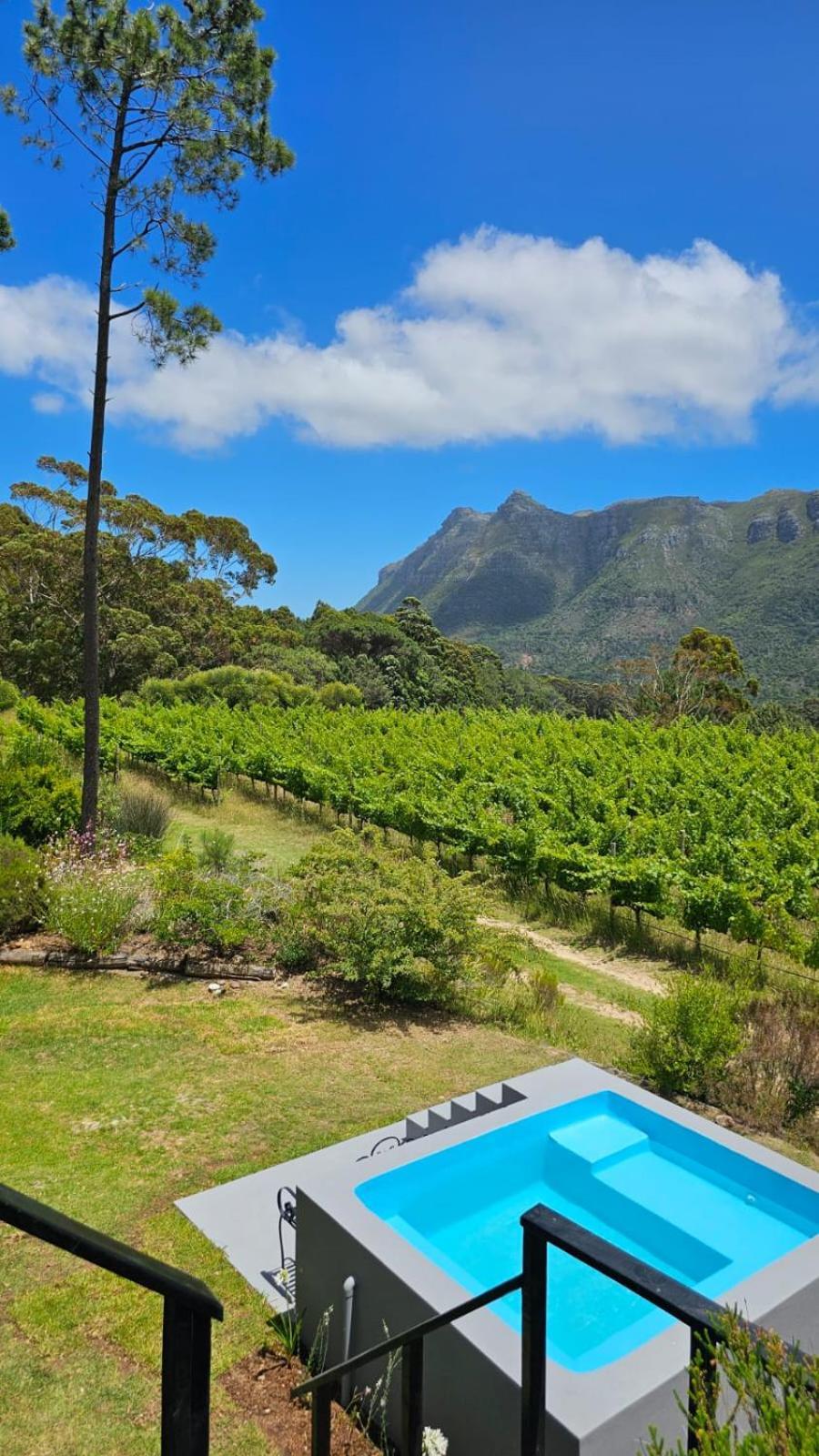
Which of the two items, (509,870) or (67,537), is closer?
(509,870)

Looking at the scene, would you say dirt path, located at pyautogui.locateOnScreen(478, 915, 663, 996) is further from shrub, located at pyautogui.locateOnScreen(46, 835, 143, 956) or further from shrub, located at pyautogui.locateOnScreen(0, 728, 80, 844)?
shrub, located at pyautogui.locateOnScreen(0, 728, 80, 844)

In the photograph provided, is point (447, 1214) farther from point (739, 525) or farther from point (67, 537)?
point (739, 525)

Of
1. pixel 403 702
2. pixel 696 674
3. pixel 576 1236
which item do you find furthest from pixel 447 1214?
pixel 696 674

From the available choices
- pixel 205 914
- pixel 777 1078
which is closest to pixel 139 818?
pixel 205 914

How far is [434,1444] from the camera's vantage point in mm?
3389

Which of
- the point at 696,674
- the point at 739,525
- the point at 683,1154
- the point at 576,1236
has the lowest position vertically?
the point at 683,1154

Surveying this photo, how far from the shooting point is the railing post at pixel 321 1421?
246 cm

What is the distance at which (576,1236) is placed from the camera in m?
1.42

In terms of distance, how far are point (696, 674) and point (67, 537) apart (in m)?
31.0

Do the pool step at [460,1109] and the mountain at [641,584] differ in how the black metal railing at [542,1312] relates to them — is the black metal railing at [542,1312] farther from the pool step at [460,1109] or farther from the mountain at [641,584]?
the mountain at [641,584]

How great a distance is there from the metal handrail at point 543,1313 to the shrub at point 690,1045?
5504mm

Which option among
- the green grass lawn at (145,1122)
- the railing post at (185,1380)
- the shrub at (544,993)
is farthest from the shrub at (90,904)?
the railing post at (185,1380)

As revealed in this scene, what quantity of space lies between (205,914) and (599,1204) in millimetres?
5171

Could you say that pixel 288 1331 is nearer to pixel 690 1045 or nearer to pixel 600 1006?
pixel 690 1045
